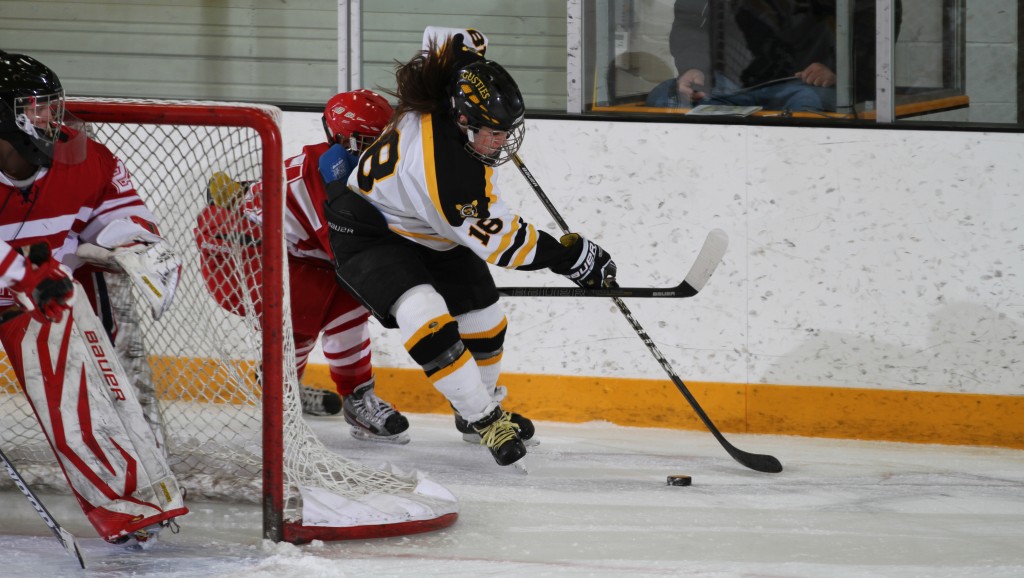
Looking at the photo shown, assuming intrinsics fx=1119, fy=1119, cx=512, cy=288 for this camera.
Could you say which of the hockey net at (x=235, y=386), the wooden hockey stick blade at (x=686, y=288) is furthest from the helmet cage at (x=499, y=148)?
the hockey net at (x=235, y=386)

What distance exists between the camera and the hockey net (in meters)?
2.05

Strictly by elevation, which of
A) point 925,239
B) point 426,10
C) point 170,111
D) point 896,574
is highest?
point 426,10

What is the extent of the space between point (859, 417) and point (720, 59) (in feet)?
3.68

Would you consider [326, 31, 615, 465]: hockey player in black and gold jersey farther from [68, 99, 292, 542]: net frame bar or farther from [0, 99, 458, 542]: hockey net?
[68, 99, 292, 542]: net frame bar

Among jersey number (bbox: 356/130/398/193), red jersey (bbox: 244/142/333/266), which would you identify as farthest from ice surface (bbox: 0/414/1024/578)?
jersey number (bbox: 356/130/398/193)

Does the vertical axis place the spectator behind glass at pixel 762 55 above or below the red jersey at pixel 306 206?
above

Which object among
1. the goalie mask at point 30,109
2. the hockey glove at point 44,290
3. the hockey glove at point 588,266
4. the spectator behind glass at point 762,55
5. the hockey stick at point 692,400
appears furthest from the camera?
the spectator behind glass at point 762,55

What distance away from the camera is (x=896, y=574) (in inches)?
78.9

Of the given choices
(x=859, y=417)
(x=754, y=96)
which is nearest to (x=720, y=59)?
(x=754, y=96)

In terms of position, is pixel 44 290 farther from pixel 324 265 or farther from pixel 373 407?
pixel 373 407

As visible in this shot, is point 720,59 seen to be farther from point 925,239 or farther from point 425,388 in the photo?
point 425,388

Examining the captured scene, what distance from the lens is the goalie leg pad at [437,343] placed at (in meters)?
2.48

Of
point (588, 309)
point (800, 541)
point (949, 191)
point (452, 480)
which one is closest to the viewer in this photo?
point (800, 541)

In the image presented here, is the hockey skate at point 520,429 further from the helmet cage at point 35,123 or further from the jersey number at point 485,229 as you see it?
the helmet cage at point 35,123
